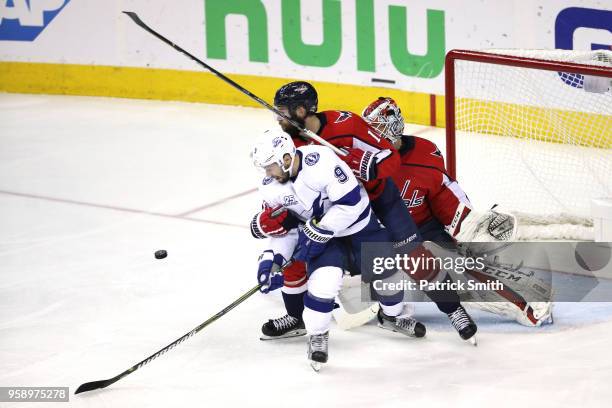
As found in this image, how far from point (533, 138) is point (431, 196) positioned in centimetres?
140

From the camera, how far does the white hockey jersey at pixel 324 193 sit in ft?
13.0

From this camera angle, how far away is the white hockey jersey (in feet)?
13.0

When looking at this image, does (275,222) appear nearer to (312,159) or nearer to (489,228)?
(312,159)

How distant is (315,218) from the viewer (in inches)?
160

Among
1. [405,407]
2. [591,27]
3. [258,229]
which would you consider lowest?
[405,407]

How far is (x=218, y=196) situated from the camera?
253 inches

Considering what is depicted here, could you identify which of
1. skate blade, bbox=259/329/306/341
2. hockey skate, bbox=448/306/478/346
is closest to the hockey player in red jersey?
hockey skate, bbox=448/306/478/346

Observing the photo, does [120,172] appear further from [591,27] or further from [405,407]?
[405,407]

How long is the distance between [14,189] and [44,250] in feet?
3.95

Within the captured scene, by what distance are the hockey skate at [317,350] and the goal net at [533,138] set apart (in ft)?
4.14

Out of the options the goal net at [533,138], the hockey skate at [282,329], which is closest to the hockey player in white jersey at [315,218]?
the hockey skate at [282,329]

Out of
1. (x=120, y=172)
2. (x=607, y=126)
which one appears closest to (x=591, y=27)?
(x=607, y=126)

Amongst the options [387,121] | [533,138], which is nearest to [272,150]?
[387,121]

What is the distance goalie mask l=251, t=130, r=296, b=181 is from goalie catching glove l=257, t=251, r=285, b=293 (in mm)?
343
